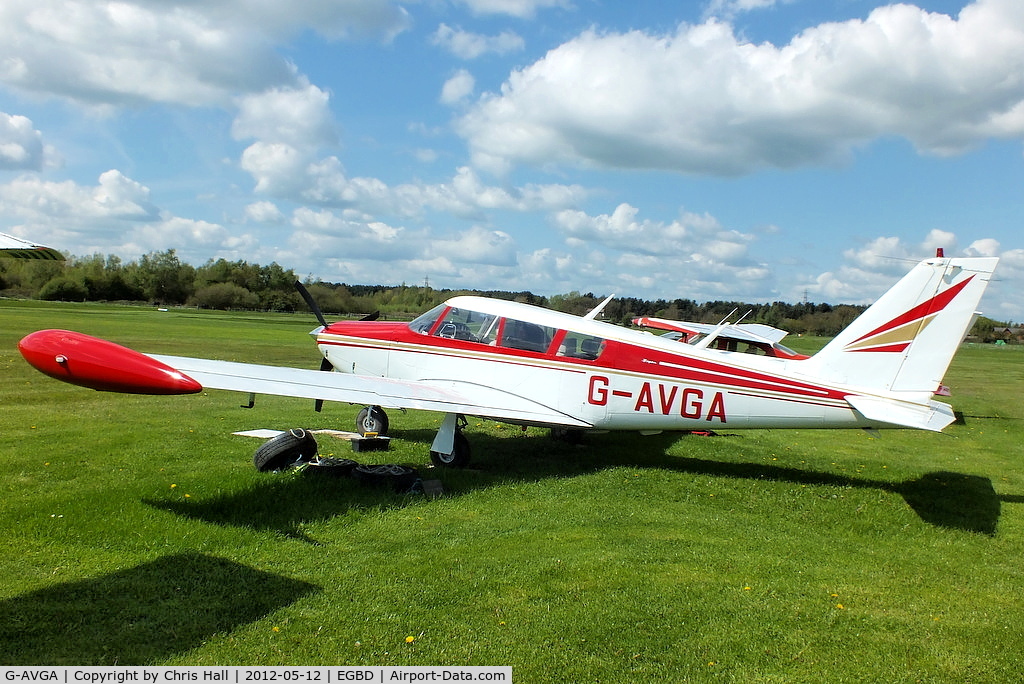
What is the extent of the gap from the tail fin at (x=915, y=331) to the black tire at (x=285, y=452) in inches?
247

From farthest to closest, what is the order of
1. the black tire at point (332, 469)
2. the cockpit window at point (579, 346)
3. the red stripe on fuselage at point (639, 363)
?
1. the cockpit window at point (579, 346)
2. the red stripe on fuselage at point (639, 363)
3. the black tire at point (332, 469)

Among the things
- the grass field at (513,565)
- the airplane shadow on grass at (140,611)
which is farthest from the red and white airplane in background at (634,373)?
the airplane shadow on grass at (140,611)

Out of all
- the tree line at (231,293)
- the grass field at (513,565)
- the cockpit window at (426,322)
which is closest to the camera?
the grass field at (513,565)

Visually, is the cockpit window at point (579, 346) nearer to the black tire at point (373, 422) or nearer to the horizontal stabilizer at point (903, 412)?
the horizontal stabilizer at point (903, 412)

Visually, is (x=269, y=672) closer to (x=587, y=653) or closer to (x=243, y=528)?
(x=587, y=653)

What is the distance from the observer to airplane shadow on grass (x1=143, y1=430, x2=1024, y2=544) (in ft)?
19.6

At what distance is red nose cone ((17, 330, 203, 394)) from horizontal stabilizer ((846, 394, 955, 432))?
269 inches

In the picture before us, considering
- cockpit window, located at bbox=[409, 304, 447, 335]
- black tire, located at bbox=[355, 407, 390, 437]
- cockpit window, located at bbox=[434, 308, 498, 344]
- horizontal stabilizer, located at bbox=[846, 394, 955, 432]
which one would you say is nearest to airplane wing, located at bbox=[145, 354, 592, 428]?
cockpit window, located at bbox=[434, 308, 498, 344]

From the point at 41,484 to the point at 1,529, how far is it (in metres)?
1.40

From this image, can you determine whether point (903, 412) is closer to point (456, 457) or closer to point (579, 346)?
point (579, 346)

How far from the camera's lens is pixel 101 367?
4.57 metres

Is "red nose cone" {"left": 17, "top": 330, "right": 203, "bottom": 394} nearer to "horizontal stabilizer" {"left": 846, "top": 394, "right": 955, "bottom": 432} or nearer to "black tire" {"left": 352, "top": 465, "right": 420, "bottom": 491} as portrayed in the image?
"black tire" {"left": 352, "top": 465, "right": 420, "bottom": 491}

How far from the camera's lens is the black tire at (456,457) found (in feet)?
27.1

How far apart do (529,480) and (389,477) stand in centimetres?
184
